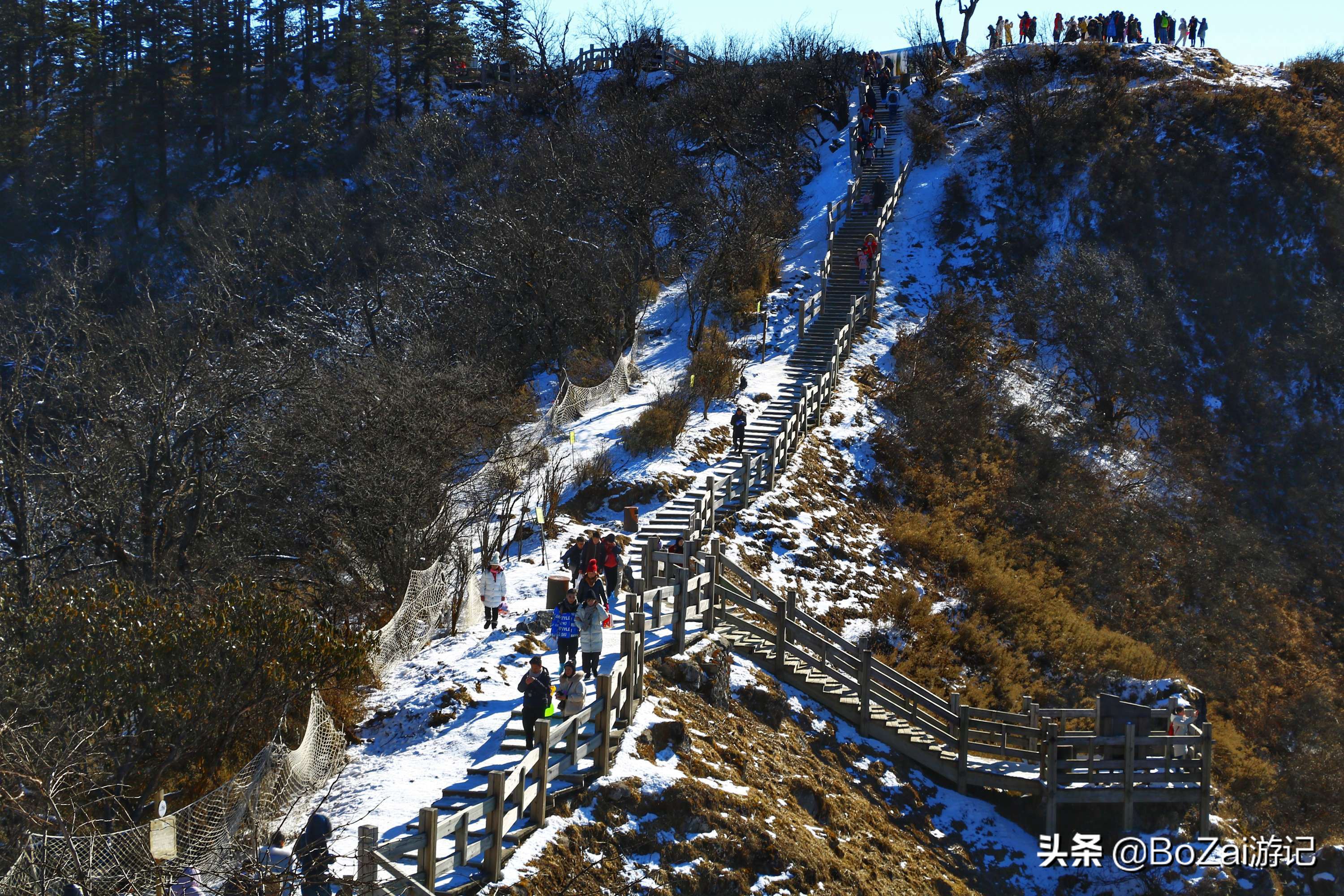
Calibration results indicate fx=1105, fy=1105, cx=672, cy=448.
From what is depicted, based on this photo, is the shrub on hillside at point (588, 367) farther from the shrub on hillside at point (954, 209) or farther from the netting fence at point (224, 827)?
the netting fence at point (224, 827)

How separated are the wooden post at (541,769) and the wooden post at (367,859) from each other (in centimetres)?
224

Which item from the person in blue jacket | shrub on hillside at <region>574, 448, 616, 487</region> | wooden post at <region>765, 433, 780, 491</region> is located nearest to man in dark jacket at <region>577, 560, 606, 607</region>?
the person in blue jacket

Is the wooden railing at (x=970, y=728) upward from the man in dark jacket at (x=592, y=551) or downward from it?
downward

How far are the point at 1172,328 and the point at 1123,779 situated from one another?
2383 centimetres

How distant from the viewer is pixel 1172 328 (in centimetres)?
3681

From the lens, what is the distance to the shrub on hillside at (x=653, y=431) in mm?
25750

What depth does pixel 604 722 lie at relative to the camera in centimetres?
1320

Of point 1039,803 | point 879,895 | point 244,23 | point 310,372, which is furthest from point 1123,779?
point 244,23

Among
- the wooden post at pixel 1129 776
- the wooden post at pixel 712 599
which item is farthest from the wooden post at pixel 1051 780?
the wooden post at pixel 712 599

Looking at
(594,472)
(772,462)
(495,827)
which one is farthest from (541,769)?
(772,462)

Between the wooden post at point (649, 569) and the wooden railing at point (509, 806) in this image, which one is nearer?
the wooden railing at point (509, 806)

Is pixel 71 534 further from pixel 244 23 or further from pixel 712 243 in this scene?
pixel 244 23

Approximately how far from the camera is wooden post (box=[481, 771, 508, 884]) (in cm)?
1080

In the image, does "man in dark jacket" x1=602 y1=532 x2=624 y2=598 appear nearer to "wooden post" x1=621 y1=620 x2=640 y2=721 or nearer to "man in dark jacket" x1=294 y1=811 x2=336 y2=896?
"wooden post" x1=621 y1=620 x2=640 y2=721
